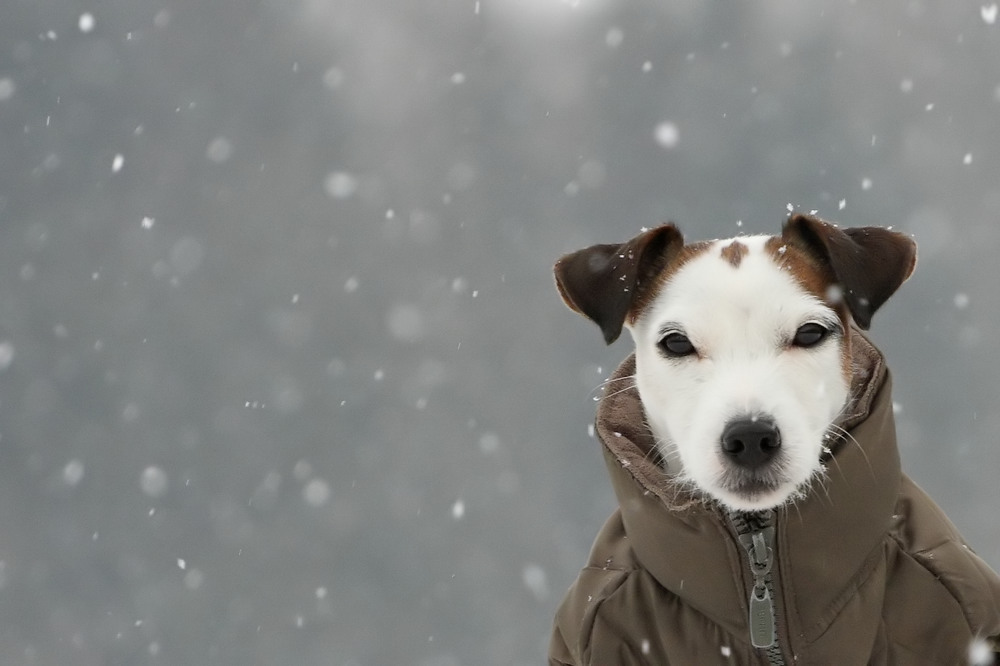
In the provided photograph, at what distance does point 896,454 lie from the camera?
3.22 m

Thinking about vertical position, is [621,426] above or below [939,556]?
above

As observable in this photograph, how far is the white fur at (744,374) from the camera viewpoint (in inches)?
117

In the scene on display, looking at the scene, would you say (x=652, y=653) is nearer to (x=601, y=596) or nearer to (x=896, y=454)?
(x=601, y=596)

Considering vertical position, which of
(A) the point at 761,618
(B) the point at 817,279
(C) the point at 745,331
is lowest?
(A) the point at 761,618

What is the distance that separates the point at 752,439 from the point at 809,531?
1.13 ft

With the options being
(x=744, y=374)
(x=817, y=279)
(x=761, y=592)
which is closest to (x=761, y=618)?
(x=761, y=592)

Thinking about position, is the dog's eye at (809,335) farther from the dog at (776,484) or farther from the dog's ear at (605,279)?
the dog's ear at (605,279)

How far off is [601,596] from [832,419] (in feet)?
2.57

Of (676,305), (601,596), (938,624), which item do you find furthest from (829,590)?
(676,305)

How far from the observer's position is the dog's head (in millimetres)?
2971

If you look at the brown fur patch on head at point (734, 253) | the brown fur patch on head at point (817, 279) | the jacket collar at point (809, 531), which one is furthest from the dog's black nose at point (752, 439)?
the brown fur patch on head at point (734, 253)

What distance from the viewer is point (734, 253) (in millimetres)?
3293

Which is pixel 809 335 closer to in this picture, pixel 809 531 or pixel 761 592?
pixel 809 531

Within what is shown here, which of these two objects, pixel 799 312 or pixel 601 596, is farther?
pixel 601 596
